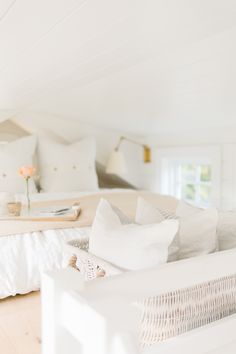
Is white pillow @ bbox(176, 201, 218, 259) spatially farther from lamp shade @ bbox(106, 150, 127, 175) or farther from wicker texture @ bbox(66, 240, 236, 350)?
lamp shade @ bbox(106, 150, 127, 175)

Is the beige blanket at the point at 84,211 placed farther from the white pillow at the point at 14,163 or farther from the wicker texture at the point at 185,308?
the wicker texture at the point at 185,308

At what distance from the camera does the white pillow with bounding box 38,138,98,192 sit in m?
3.59

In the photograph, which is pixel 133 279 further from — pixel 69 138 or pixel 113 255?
pixel 69 138

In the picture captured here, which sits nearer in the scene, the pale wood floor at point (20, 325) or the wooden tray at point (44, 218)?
the pale wood floor at point (20, 325)

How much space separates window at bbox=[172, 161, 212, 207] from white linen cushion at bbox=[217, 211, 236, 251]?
229 cm

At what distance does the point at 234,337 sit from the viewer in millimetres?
759

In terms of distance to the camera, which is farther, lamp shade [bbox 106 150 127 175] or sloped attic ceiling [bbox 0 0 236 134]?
lamp shade [bbox 106 150 127 175]

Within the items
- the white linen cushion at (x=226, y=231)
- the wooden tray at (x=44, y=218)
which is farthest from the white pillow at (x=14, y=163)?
the white linen cushion at (x=226, y=231)

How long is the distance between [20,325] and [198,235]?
116 centimetres

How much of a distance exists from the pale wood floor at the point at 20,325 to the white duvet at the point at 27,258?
7 cm

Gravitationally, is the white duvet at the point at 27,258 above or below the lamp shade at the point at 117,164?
below

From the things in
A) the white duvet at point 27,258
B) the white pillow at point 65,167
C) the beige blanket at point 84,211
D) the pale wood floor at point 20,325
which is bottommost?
the pale wood floor at point 20,325

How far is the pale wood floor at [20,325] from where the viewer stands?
152 cm

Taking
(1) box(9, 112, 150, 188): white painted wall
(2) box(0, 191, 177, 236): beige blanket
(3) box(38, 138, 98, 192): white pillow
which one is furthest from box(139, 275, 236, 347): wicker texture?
A: (1) box(9, 112, 150, 188): white painted wall
